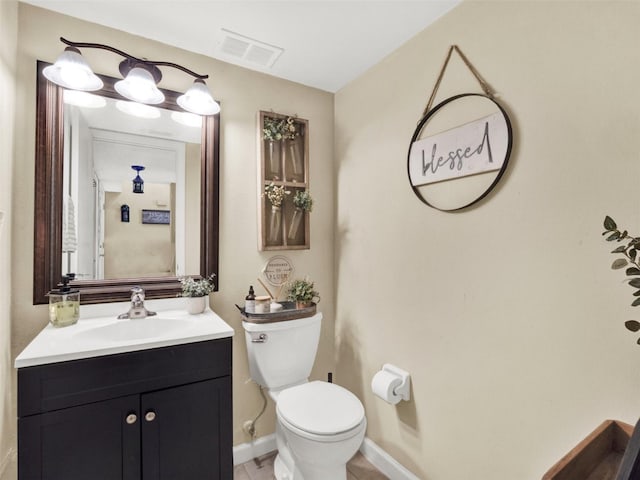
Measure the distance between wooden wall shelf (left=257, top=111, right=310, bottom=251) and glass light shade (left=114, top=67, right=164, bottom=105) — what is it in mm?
591

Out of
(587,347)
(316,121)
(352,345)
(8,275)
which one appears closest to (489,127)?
(587,347)

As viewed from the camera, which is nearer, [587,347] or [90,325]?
[587,347]

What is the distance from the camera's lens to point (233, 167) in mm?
1940

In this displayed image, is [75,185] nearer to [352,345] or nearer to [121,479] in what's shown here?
[121,479]

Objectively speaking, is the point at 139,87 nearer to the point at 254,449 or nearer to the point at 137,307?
the point at 137,307

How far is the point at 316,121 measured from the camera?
224 centimetres

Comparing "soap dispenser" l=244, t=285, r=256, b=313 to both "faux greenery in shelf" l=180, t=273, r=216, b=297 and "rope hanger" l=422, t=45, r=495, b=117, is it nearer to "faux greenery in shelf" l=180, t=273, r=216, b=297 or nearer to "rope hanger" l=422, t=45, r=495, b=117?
"faux greenery in shelf" l=180, t=273, r=216, b=297

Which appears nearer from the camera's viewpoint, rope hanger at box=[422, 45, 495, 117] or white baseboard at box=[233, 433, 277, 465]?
rope hanger at box=[422, 45, 495, 117]

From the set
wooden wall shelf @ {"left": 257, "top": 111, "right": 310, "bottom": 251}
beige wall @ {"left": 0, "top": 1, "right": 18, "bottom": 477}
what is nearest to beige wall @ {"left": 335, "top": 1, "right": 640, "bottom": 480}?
wooden wall shelf @ {"left": 257, "top": 111, "right": 310, "bottom": 251}

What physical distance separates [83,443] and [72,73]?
1.52 metres

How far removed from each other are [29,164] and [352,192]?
1662 millimetres

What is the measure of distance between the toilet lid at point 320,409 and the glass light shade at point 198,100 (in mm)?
1563

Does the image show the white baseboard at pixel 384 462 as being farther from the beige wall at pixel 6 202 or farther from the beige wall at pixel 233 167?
the beige wall at pixel 6 202

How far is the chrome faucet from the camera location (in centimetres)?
156
